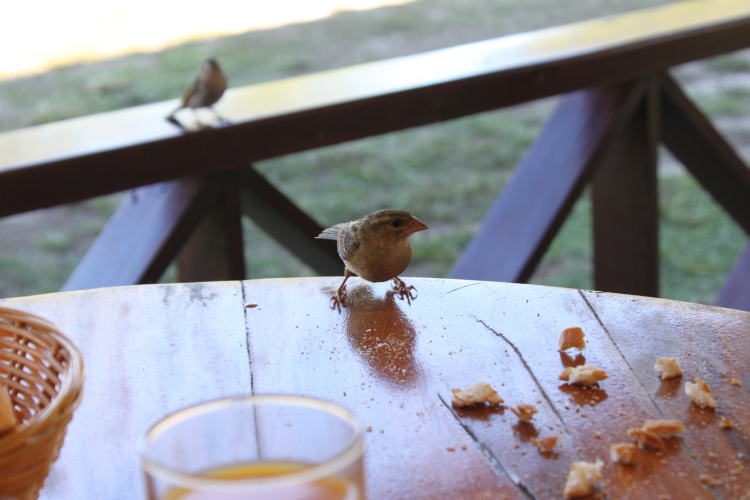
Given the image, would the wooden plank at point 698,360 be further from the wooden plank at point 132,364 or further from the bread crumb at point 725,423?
the wooden plank at point 132,364

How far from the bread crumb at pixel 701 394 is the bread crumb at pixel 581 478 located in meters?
0.19

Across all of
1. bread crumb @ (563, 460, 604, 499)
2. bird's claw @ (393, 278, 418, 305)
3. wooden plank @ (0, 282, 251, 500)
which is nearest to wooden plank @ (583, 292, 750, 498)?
bread crumb @ (563, 460, 604, 499)

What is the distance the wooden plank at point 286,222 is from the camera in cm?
248

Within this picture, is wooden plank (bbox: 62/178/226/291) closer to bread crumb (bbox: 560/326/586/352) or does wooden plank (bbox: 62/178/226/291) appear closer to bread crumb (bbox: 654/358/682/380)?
bread crumb (bbox: 560/326/586/352)

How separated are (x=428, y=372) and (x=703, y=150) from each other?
240 cm

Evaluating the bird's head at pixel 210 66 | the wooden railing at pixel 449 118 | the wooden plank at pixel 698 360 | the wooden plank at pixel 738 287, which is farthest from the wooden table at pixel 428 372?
the wooden plank at pixel 738 287

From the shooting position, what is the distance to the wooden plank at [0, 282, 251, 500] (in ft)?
3.01

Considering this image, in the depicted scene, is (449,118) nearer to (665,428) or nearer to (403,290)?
(403,290)

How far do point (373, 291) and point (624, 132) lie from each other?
1.92m

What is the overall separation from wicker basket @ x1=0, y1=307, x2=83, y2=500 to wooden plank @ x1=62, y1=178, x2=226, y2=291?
1.33 metres

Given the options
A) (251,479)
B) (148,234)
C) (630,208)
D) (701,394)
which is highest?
(630,208)

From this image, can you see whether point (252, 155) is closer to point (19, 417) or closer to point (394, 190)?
point (19, 417)

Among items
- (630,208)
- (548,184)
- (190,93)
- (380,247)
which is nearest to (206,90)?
(190,93)

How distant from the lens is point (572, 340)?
1.13m
